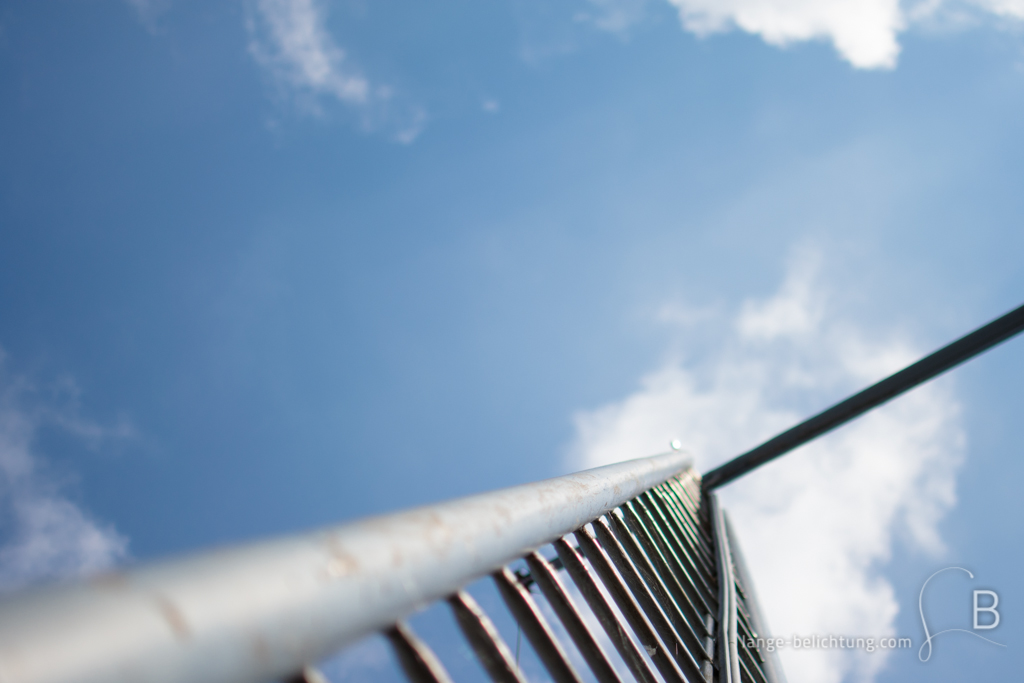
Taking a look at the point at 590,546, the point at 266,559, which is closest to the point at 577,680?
the point at 590,546

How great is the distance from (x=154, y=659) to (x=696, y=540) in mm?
6579

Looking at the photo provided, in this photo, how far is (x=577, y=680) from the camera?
202 cm

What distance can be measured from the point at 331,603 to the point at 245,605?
7.7 inches

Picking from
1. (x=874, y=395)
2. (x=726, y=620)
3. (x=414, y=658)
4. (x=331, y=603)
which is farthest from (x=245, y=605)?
(x=874, y=395)

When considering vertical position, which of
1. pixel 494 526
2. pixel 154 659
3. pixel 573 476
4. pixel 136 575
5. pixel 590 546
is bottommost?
pixel 154 659

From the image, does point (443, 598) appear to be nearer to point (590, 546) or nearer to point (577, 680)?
point (577, 680)

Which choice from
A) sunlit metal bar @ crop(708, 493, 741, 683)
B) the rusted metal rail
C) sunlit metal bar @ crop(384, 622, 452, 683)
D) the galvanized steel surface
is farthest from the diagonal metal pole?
sunlit metal bar @ crop(384, 622, 452, 683)

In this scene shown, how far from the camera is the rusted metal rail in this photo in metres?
0.74

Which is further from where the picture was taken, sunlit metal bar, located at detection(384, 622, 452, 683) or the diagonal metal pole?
the diagonal metal pole

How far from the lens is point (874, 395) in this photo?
7973mm

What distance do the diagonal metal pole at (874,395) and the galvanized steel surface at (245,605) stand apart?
7438 mm

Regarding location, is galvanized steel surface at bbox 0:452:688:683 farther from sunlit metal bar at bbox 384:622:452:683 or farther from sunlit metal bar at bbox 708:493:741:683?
sunlit metal bar at bbox 708:493:741:683

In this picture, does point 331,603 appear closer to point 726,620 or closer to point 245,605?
point 245,605

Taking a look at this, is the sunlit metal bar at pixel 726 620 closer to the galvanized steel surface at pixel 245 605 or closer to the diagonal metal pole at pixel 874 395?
the diagonal metal pole at pixel 874 395
